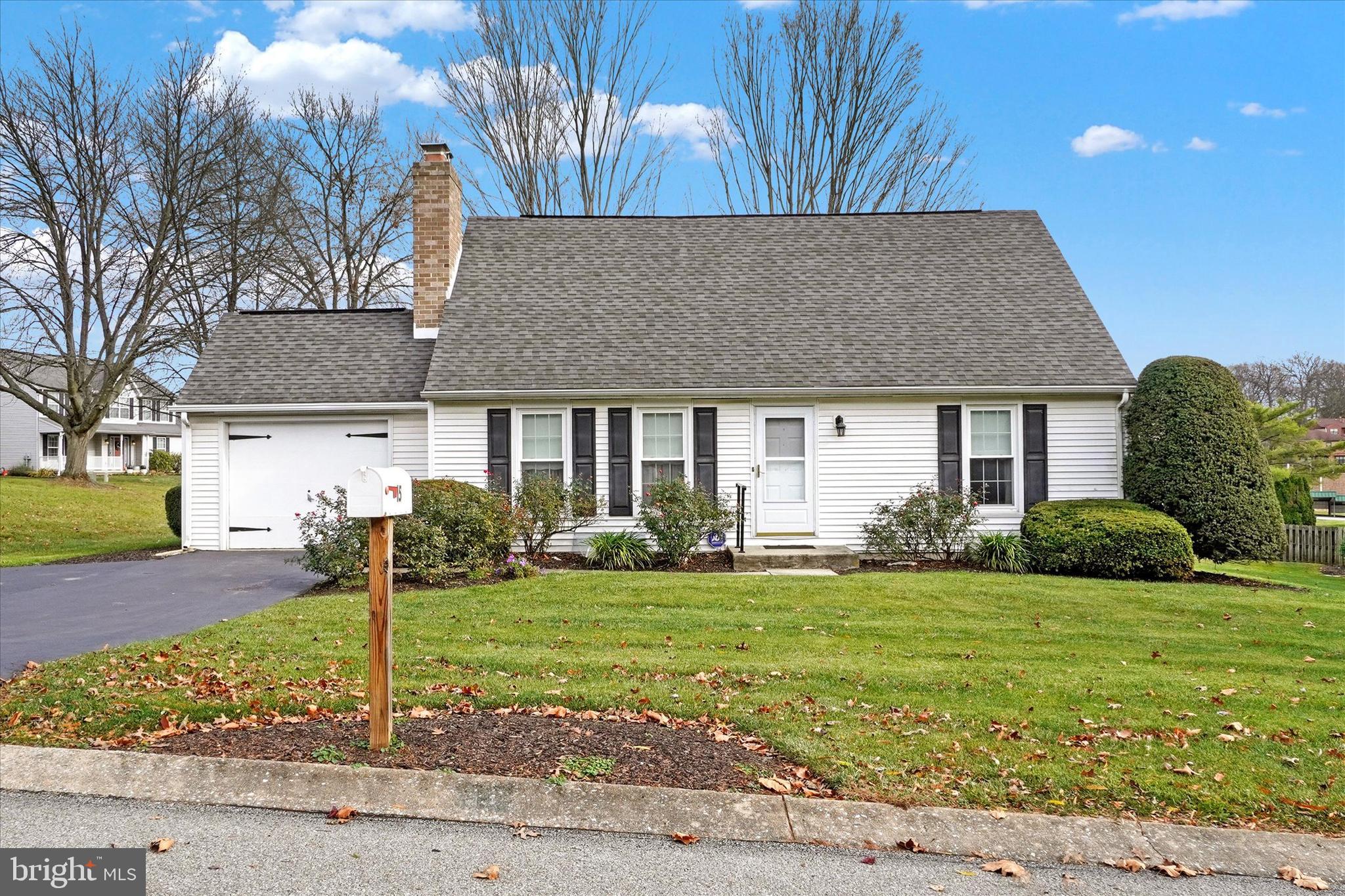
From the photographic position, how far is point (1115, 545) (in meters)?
12.2

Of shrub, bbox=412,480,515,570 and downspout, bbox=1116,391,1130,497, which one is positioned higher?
downspout, bbox=1116,391,1130,497

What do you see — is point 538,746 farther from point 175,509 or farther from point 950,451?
point 175,509

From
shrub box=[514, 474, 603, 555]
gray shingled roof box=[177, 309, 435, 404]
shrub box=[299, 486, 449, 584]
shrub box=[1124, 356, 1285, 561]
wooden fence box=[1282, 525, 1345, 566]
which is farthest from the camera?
wooden fence box=[1282, 525, 1345, 566]

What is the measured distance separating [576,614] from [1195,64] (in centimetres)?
1533

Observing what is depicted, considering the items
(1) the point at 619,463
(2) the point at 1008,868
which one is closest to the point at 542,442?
Result: (1) the point at 619,463

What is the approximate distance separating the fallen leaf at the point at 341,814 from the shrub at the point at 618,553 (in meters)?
8.76

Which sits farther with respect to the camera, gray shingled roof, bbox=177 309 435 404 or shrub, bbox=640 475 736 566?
gray shingled roof, bbox=177 309 435 404

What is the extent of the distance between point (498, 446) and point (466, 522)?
3.04 m

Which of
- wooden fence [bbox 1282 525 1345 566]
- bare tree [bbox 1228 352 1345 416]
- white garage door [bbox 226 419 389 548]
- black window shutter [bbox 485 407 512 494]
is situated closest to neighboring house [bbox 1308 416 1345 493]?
bare tree [bbox 1228 352 1345 416]

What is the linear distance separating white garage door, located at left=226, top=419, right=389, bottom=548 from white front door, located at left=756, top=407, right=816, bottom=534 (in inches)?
247

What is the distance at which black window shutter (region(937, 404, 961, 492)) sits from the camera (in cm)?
1441

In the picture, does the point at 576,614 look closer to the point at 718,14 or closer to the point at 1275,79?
the point at 1275,79

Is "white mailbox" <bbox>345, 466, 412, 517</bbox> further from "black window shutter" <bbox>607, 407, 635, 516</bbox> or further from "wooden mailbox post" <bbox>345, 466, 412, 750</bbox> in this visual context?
"black window shutter" <bbox>607, 407, 635, 516</bbox>

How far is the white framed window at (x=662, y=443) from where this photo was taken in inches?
563
